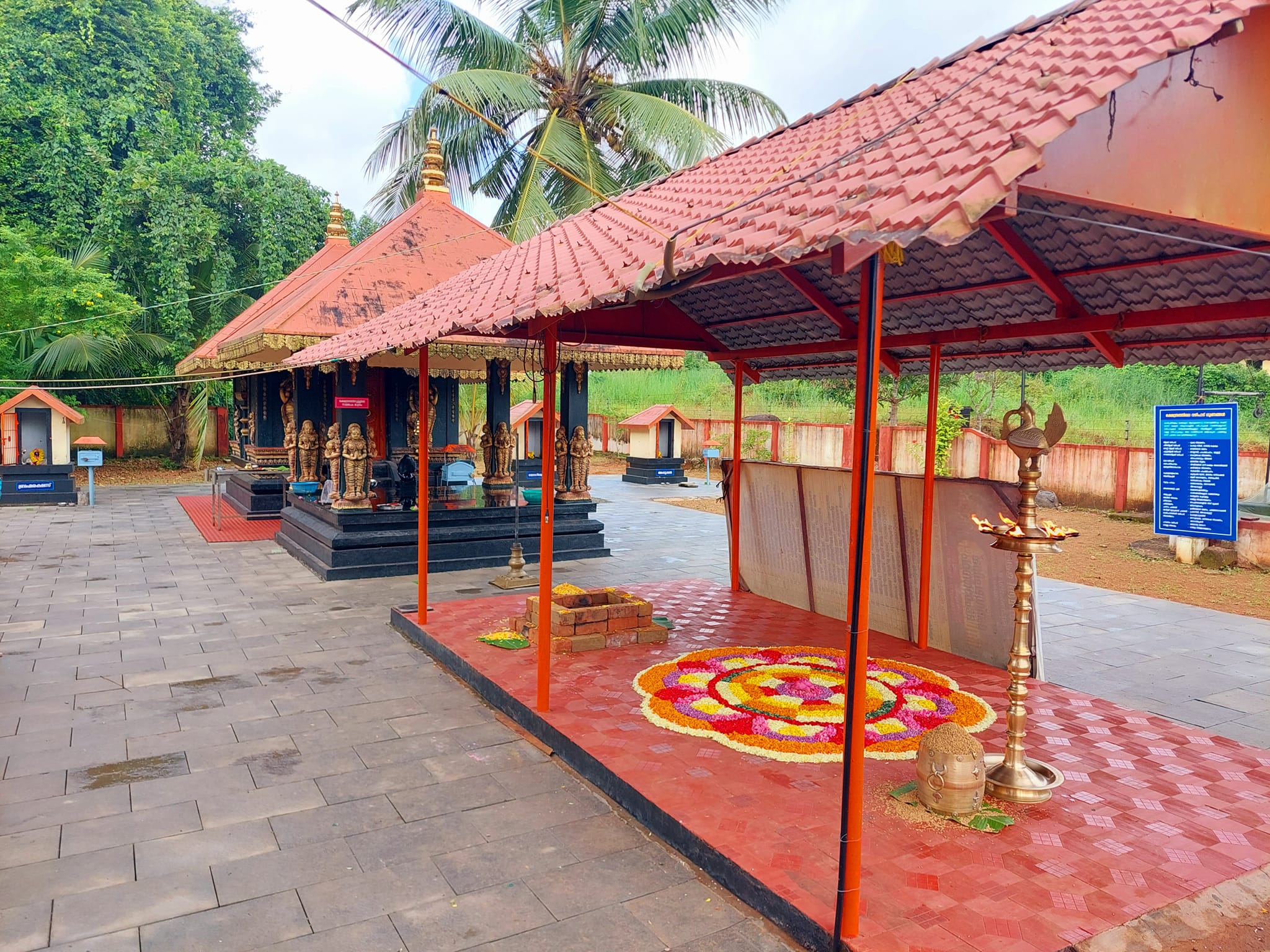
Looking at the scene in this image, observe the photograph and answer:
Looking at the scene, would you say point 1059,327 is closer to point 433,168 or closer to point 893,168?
point 893,168

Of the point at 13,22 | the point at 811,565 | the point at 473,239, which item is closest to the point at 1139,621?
the point at 811,565

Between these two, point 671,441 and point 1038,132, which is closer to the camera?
point 1038,132

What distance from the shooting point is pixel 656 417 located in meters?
23.7

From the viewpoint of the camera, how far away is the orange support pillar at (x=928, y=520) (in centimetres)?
629

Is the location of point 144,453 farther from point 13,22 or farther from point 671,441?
point 671,441

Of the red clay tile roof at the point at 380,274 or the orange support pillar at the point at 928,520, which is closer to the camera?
the orange support pillar at the point at 928,520

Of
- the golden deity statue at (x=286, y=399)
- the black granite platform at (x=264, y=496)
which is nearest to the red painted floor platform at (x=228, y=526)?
the black granite platform at (x=264, y=496)

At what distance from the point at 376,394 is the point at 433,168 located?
396cm

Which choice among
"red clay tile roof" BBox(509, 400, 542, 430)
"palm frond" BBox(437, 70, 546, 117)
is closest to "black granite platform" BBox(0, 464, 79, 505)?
"red clay tile roof" BBox(509, 400, 542, 430)

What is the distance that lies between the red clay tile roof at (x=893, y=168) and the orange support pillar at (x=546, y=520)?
413 millimetres

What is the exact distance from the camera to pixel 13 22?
23297mm

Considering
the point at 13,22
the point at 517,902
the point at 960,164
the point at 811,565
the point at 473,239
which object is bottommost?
the point at 517,902

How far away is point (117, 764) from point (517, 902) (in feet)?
8.97

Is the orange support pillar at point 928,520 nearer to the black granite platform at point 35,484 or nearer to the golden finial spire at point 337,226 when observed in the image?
the golden finial spire at point 337,226
